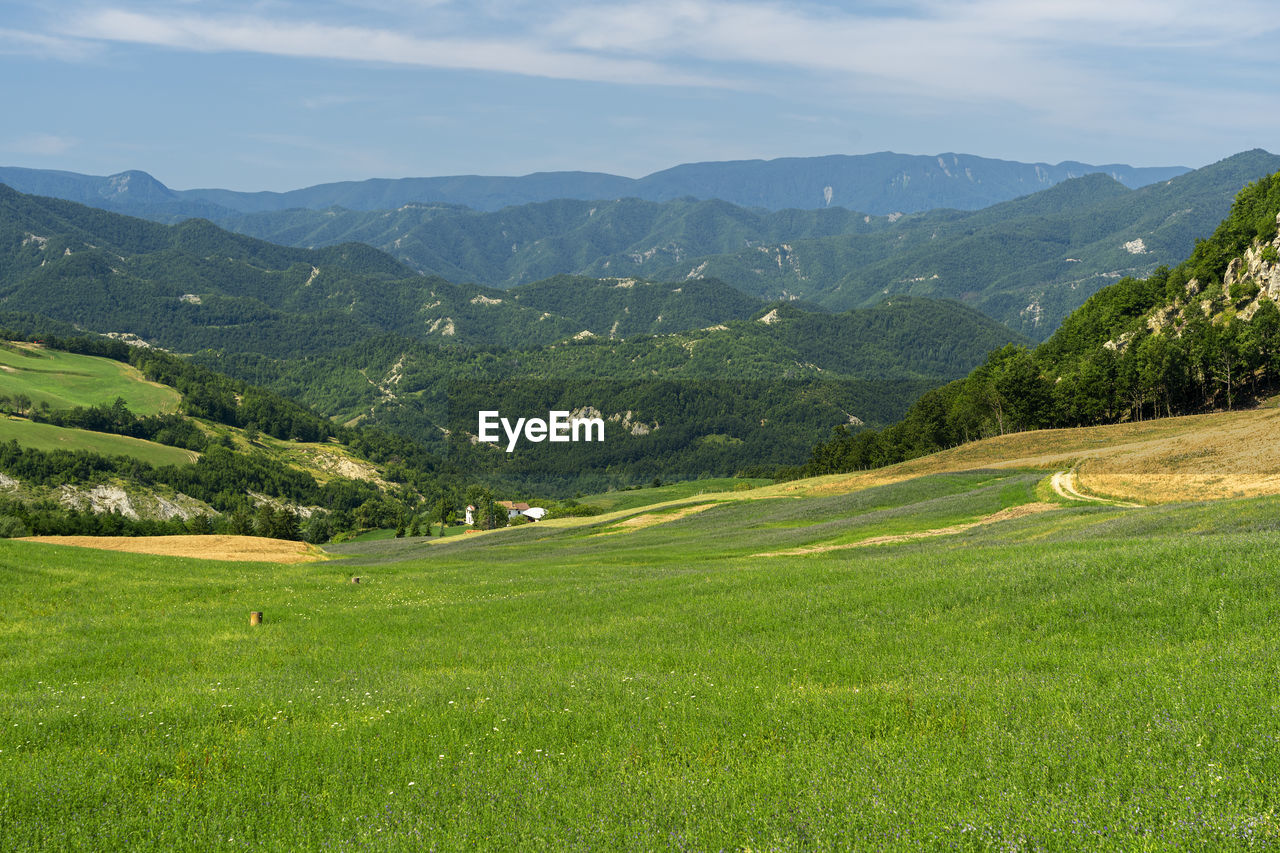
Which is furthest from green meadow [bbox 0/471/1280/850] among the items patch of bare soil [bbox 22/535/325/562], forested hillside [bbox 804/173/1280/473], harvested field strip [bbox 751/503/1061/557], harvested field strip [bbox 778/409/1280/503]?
forested hillside [bbox 804/173/1280/473]

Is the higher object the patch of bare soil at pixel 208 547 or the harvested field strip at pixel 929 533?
the harvested field strip at pixel 929 533

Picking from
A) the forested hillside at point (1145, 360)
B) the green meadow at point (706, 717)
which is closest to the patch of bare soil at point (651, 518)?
the forested hillside at point (1145, 360)

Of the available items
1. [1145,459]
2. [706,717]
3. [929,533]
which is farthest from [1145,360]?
[706,717]

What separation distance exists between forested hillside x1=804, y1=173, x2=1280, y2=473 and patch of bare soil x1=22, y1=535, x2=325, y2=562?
9720 cm

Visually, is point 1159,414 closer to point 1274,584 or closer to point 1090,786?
point 1274,584

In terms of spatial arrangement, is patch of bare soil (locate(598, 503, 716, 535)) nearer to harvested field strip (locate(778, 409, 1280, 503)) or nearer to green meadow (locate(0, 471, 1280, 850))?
harvested field strip (locate(778, 409, 1280, 503))

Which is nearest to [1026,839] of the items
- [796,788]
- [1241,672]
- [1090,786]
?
[1090,786]

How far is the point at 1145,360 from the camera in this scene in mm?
105938

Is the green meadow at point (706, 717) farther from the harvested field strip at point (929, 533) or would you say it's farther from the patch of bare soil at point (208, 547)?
the patch of bare soil at point (208, 547)

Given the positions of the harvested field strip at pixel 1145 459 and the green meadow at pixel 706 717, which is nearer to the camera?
the green meadow at pixel 706 717

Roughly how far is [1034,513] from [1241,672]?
38409mm

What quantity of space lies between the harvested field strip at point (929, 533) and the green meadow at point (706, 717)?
60.7 ft

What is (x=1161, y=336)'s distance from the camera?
114m

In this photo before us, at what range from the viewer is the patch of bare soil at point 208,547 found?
55.3m
